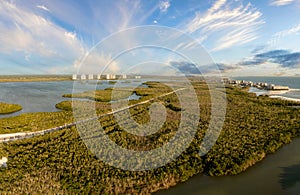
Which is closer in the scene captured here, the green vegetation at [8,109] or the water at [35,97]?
the green vegetation at [8,109]

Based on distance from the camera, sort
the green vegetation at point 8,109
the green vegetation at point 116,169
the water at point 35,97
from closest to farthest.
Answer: the green vegetation at point 116,169, the green vegetation at point 8,109, the water at point 35,97

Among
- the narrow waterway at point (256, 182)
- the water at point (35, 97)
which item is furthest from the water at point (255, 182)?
the water at point (35, 97)

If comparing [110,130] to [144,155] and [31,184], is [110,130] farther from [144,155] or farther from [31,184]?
[31,184]

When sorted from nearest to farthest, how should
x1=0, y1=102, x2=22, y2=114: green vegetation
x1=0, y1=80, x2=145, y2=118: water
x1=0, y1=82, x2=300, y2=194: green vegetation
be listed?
x1=0, y1=82, x2=300, y2=194: green vegetation → x1=0, y1=102, x2=22, y2=114: green vegetation → x1=0, y1=80, x2=145, y2=118: water

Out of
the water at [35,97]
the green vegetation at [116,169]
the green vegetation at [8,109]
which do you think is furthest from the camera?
the water at [35,97]

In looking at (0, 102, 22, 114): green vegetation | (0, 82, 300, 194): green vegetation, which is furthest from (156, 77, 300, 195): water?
(0, 102, 22, 114): green vegetation

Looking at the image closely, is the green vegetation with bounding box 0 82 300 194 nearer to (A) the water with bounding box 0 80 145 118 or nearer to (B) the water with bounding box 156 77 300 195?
(B) the water with bounding box 156 77 300 195

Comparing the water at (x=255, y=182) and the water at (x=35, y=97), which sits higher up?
the water at (x=255, y=182)

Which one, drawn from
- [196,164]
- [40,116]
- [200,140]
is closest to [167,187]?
[196,164]

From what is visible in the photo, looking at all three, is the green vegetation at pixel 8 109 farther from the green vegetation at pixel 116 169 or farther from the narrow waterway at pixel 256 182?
the narrow waterway at pixel 256 182
